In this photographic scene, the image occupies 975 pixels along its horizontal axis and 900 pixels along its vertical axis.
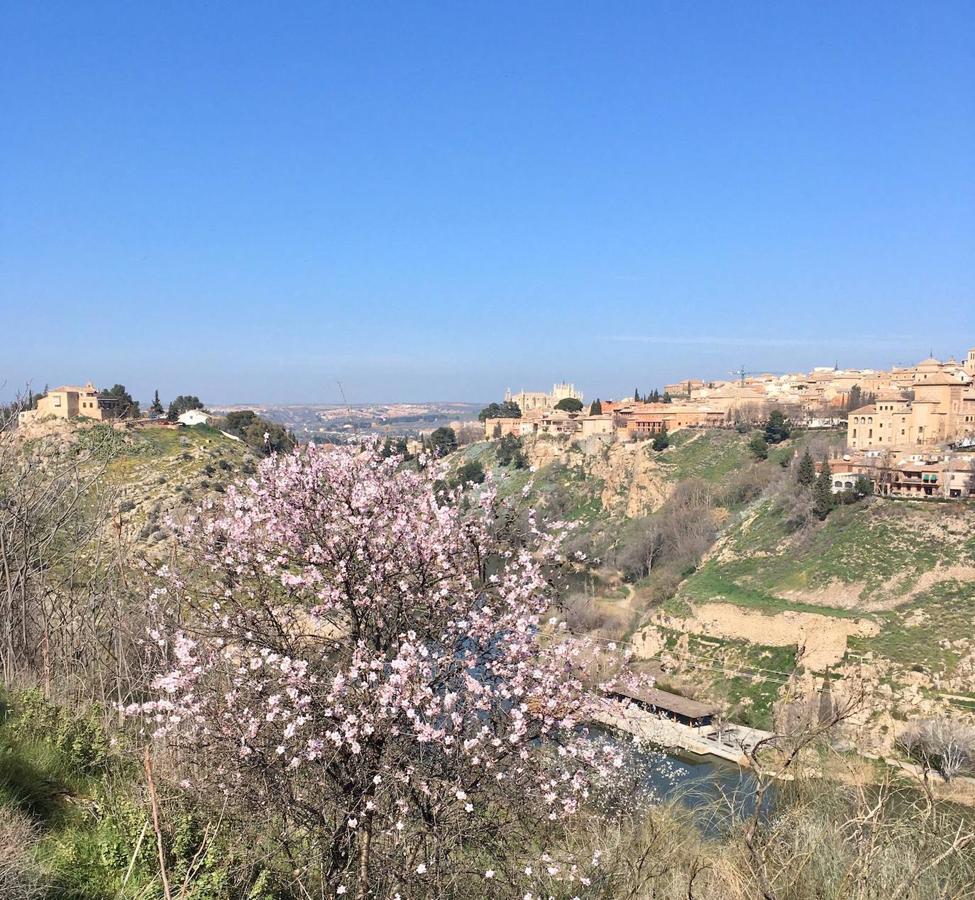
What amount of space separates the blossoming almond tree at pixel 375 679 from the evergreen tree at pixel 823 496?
48492 millimetres

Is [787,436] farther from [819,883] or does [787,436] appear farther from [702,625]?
[819,883]

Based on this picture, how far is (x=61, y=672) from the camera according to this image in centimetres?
766

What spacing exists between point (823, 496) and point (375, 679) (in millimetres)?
50435

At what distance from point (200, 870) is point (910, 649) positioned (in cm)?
3699

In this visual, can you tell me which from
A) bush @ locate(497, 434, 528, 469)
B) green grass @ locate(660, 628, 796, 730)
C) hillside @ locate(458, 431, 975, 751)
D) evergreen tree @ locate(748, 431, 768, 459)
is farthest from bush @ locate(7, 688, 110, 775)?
bush @ locate(497, 434, 528, 469)

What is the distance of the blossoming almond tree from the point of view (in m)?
5.02

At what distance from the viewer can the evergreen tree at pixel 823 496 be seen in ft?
165

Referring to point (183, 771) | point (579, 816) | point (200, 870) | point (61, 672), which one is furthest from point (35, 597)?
point (579, 816)

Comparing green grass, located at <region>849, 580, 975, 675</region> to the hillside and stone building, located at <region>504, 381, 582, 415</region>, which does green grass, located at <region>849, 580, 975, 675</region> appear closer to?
the hillside

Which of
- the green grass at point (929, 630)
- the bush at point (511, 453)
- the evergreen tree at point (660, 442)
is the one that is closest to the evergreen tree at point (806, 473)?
the green grass at point (929, 630)

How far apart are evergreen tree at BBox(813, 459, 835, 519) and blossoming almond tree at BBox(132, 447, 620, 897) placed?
159ft

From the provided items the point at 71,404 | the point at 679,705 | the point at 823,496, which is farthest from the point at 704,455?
the point at 71,404

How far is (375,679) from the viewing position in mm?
5074

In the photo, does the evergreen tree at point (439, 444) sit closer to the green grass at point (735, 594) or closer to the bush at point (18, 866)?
the bush at point (18, 866)
